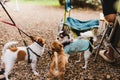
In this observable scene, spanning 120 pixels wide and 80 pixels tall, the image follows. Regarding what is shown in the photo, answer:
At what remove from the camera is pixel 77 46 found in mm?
3352

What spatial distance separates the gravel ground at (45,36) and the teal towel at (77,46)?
1.00 feet

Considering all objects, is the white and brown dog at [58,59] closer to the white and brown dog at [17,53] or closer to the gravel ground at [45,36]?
the white and brown dog at [17,53]

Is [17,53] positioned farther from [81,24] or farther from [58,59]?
[81,24]

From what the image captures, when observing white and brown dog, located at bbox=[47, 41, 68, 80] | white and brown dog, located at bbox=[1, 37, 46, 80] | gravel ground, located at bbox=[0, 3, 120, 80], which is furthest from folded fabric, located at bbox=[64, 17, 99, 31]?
white and brown dog, located at bbox=[47, 41, 68, 80]

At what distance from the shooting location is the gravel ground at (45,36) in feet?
11.1

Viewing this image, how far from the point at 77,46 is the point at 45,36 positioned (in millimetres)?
1866

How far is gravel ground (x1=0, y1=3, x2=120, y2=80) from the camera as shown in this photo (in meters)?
3.37

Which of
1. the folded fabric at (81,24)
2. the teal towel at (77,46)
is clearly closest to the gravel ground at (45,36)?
the teal towel at (77,46)

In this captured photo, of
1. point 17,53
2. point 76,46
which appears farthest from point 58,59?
point 76,46

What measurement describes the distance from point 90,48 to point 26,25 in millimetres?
2933

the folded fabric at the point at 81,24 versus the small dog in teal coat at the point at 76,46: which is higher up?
the folded fabric at the point at 81,24

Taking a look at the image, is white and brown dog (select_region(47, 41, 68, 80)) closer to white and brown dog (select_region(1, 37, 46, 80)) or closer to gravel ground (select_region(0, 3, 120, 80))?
white and brown dog (select_region(1, 37, 46, 80))

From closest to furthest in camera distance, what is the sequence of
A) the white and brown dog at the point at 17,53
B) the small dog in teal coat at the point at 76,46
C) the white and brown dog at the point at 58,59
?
1. the white and brown dog at the point at 58,59
2. the white and brown dog at the point at 17,53
3. the small dog in teal coat at the point at 76,46

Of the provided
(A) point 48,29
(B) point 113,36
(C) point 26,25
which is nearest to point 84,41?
(B) point 113,36
